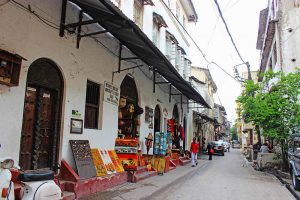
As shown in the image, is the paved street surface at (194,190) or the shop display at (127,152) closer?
the paved street surface at (194,190)

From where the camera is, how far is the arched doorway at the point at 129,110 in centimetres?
1285

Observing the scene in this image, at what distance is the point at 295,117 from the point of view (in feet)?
48.3

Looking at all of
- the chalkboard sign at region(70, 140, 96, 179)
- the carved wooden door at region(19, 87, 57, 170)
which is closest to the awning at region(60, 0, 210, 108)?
the carved wooden door at region(19, 87, 57, 170)

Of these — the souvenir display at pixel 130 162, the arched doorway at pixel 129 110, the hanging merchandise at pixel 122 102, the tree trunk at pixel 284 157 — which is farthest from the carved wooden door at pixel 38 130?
the tree trunk at pixel 284 157

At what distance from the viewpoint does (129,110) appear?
12945 millimetres

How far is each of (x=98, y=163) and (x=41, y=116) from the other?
247 cm

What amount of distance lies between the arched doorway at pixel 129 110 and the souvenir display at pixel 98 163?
2.89 metres

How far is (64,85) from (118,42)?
12.3 feet

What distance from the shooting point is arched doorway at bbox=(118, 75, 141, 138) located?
1285cm

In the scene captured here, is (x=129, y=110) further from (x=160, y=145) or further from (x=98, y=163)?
(x=98, y=163)

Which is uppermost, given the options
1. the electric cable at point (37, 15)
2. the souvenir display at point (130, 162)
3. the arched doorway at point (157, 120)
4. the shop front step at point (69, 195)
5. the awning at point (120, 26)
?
the awning at point (120, 26)

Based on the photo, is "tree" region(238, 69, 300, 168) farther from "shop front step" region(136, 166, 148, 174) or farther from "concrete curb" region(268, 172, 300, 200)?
"shop front step" region(136, 166, 148, 174)

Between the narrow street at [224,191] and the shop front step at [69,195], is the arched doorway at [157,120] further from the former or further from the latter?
the shop front step at [69,195]

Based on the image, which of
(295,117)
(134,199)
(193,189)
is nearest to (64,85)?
(134,199)
